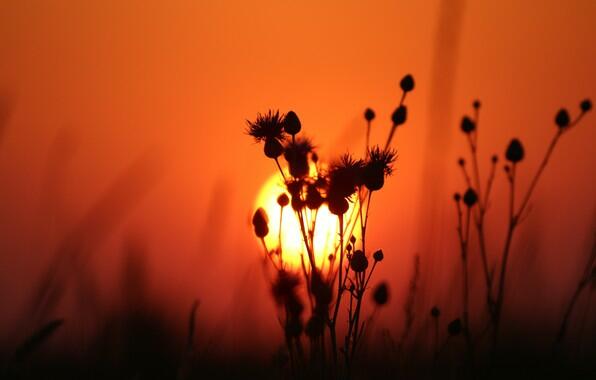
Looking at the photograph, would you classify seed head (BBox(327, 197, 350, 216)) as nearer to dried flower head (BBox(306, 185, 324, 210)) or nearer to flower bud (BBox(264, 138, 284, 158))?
dried flower head (BBox(306, 185, 324, 210))

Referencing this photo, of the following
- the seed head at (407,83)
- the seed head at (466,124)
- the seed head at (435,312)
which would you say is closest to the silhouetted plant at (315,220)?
the seed head at (407,83)

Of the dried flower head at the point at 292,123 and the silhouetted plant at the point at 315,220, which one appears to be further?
the dried flower head at the point at 292,123

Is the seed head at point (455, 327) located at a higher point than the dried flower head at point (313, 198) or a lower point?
lower

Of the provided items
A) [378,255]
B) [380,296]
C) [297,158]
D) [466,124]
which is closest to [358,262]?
[378,255]

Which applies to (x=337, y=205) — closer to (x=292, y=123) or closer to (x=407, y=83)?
(x=292, y=123)

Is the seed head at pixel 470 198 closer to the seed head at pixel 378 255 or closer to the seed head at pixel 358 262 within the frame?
the seed head at pixel 378 255
